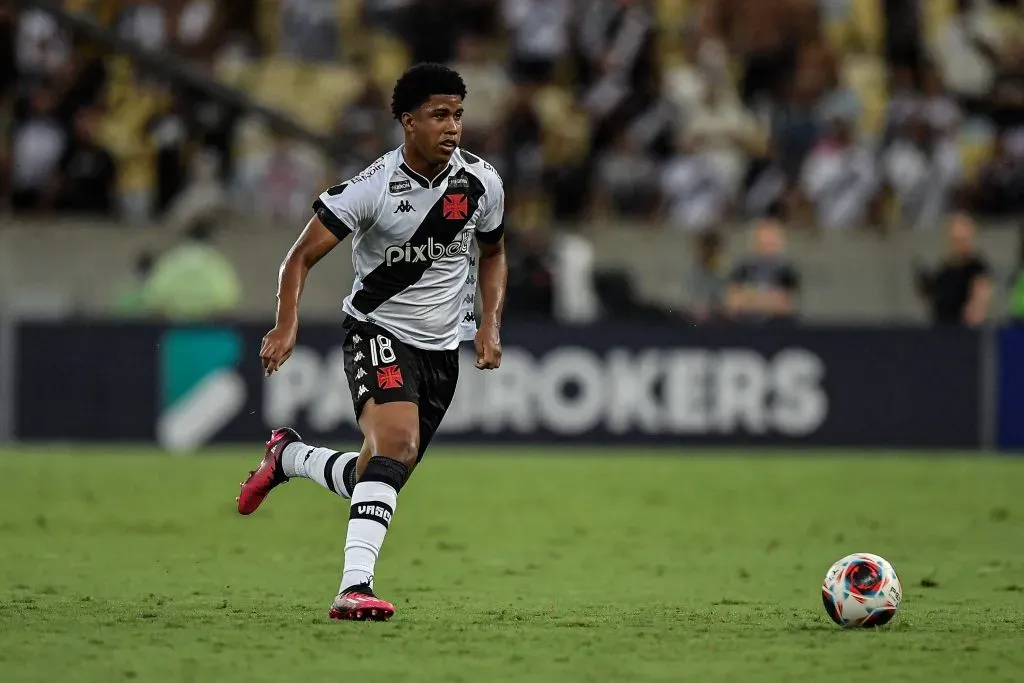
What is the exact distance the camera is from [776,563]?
433 inches

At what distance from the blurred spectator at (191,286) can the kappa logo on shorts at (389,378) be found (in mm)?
11306

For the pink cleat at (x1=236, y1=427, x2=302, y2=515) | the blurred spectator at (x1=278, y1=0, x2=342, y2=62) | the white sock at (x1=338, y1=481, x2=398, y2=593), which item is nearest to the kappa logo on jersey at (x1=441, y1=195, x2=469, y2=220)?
the white sock at (x1=338, y1=481, x2=398, y2=593)

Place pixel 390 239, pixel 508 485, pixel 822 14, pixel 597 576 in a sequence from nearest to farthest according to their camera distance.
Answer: pixel 390 239, pixel 597 576, pixel 508 485, pixel 822 14

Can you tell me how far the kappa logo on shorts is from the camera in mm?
8484

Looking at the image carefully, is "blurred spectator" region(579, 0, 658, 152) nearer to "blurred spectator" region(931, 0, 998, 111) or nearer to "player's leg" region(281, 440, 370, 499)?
"blurred spectator" region(931, 0, 998, 111)

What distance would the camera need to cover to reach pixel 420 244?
28.4ft

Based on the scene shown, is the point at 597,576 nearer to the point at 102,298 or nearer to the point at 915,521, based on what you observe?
the point at 915,521

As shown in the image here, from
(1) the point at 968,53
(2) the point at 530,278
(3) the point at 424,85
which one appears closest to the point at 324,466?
(3) the point at 424,85

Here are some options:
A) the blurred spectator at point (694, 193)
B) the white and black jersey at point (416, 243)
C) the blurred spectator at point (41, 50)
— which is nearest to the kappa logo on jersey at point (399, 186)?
the white and black jersey at point (416, 243)

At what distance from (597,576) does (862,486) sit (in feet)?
22.1

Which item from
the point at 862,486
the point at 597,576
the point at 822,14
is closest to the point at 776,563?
the point at 597,576

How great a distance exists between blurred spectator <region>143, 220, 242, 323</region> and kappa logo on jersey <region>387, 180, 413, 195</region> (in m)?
11.3

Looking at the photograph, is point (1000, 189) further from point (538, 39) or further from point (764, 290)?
point (538, 39)

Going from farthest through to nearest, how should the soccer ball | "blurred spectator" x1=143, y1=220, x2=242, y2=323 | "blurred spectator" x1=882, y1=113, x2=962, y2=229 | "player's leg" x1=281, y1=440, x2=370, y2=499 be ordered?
"blurred spectator" x1=882, y1=113, x2=962, y2=229 → "blurred spectator" x1=143, y1=220, x2=242, y2=323 → "player's leg" x1=281, y1=440, x2=370, y2=499 → the soccer ball
